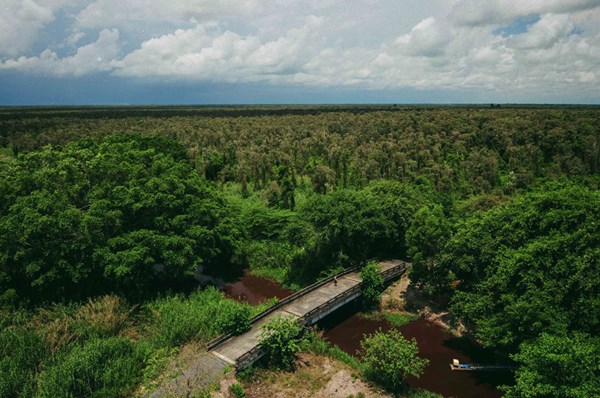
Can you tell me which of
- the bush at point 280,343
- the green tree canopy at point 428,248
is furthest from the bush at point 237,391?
the green tree canopy at point 428,248

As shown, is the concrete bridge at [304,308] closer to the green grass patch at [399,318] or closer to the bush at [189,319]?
the bush at [189,319]

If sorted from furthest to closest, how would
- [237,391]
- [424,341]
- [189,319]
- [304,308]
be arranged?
1. [304,308]
2. [424,341]
3. [189,319]
4. [237,391]

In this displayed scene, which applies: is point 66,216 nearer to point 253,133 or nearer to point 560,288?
point 560,288

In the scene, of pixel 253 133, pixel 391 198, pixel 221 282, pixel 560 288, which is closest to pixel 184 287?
pixel 221 282

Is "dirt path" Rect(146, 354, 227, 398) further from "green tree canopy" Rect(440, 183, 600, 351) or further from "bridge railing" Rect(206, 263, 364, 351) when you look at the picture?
"green tree canopy" Rect(440, 183, 600, 351)

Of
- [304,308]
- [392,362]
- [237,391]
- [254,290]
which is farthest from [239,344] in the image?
[254,290]

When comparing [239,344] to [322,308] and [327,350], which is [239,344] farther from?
[322,308]
